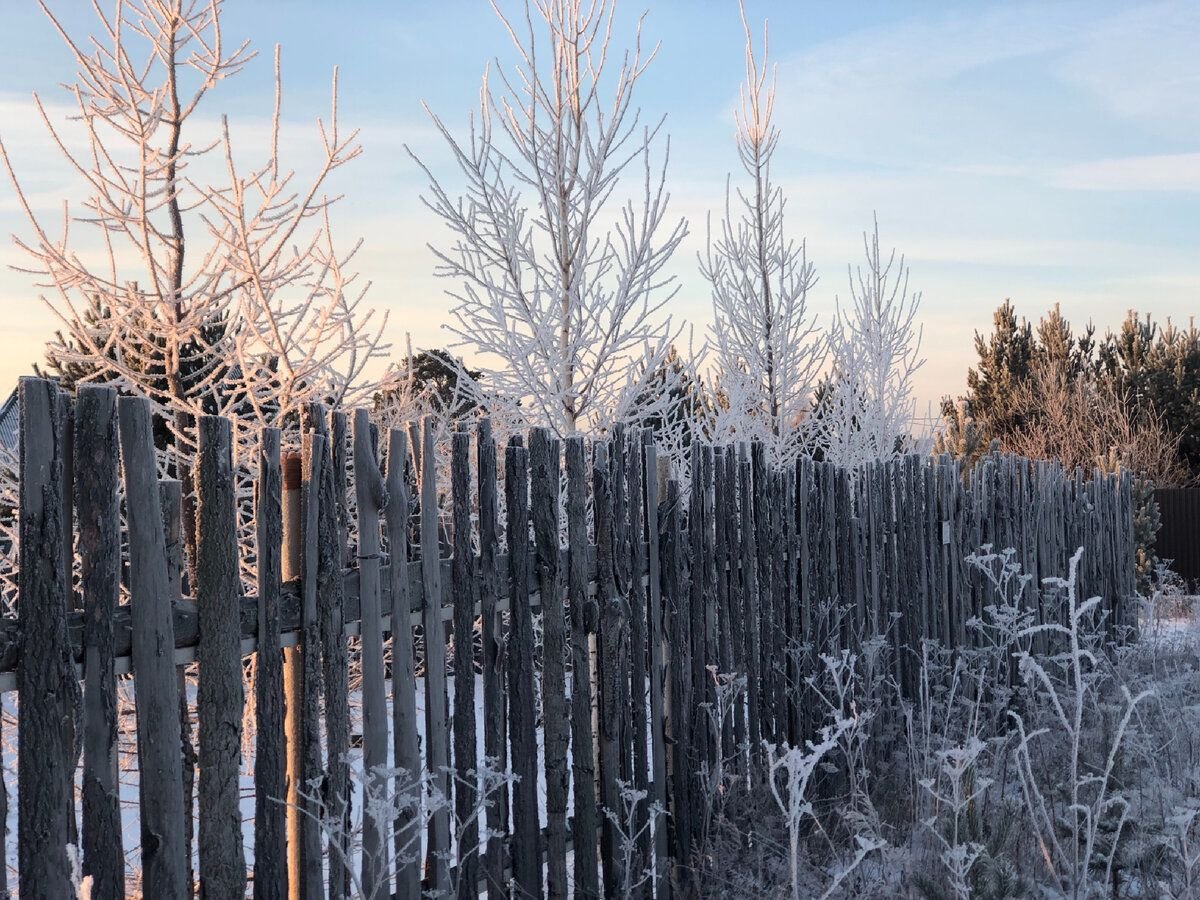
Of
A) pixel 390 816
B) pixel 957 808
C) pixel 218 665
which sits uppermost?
pixel 218 665

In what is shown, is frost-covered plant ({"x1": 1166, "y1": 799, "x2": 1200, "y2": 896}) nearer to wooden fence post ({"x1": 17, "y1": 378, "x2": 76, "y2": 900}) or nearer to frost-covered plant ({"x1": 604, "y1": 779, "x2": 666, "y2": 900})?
frost-covered plant ({"x1": 604, "y1": 779, "x2": 666, "y2": 900})

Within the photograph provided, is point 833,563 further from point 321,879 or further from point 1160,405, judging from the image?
point 1160,405

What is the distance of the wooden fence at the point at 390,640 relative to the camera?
2.35 meters

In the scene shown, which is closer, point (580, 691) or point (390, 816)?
point (390, 816)

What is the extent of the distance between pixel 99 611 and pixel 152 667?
19 centimetres

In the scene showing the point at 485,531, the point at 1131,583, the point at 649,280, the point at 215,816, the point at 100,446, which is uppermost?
the point at 649,280

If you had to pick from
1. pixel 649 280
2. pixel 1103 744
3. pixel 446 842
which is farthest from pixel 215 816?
pixel 1103 744

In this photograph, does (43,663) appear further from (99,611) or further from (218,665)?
(218,665)

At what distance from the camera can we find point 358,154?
5.56 m

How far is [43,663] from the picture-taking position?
2256 millimetres

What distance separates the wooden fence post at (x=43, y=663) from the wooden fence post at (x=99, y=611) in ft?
0.17

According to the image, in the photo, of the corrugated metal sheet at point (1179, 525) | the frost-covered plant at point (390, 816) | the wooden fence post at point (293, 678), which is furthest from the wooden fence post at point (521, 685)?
the corrugated metal sheet at point (1179, 525)

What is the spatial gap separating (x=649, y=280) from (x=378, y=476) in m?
4.05

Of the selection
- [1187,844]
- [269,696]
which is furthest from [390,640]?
[1187,844]
